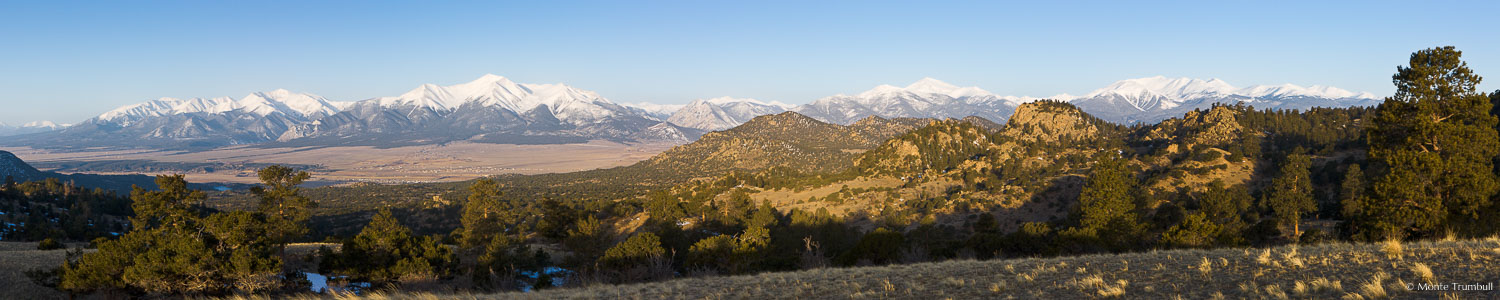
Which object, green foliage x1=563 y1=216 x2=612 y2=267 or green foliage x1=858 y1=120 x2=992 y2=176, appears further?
green foliage x1=858 y1=120 x2=992 y2=176

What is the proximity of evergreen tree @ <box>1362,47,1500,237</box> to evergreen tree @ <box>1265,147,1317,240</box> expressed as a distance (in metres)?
13.7

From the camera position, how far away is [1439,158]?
2289 centimetres

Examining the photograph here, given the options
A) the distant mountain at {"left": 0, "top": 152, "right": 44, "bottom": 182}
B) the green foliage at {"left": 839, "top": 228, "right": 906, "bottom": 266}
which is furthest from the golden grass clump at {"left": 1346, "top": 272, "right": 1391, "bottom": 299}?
the distant mountain at {"left": 0, "top": 152, "right": 44, "bottom": 182}

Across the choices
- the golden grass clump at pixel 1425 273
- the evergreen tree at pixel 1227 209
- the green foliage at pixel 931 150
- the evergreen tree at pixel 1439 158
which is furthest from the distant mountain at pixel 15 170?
the evergreen tree at pixel 1439 158

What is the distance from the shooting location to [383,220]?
4375 centimetres

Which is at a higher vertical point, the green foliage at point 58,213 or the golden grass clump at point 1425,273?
the golden grass clump at point 1425,273

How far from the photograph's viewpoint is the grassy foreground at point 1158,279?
11203 millimetres

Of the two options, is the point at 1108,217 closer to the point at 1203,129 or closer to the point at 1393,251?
the point at 1393,251

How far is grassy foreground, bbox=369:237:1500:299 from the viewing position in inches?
441

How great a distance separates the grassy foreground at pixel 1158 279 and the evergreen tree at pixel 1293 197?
27288mm

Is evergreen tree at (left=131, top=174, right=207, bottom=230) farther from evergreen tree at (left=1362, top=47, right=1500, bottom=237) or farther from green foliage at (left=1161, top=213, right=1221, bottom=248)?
evergreen tree at (left=1362, top=47, right=1500, bottom=237)

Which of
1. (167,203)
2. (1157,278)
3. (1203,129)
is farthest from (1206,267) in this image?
(1203,129)

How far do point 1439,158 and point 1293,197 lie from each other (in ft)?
82.2

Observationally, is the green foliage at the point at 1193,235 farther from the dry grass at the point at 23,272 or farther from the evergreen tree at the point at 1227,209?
the dry grass at the point at 23,272
